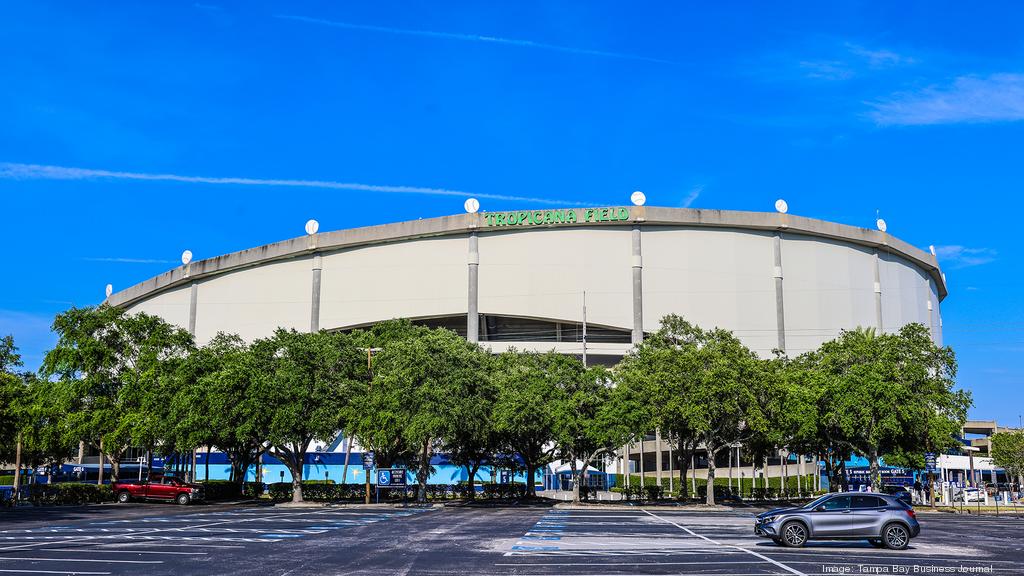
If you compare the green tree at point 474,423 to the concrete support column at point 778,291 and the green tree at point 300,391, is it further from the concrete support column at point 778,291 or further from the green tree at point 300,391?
the concrete support column at point 778,291

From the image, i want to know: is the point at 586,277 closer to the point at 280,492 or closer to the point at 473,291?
the point at 473,291

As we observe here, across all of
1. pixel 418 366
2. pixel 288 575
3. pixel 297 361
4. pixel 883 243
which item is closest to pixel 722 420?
pixel 418 366

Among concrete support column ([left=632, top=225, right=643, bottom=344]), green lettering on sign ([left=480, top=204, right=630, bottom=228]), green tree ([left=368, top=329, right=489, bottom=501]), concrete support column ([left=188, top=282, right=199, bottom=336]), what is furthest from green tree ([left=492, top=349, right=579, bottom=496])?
concrete support column ([left=188, top=282, right=199, bottom=336])

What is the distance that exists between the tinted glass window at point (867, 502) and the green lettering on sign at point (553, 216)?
208 ft

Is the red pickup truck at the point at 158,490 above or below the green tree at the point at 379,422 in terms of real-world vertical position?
below

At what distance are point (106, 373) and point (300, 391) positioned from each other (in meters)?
17.6

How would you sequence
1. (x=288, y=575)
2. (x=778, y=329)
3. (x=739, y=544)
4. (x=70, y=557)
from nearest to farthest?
1. (x=288, y=575)
2. (x=70, y=557)
3. (x=739, y=544)
4. (x=778, y=329)

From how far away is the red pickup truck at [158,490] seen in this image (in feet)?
182

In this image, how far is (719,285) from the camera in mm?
89625

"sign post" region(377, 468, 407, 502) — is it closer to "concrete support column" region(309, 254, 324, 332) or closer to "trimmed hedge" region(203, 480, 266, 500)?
"trimmed hedge" region(203, 480, 266, 500)

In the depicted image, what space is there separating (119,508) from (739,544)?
122ft

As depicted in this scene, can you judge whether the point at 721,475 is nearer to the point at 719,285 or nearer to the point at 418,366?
the point at 719,285

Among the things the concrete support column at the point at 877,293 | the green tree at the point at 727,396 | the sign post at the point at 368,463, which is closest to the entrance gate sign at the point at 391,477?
the sign post at the point at 368,463

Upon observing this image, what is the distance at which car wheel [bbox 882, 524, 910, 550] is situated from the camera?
25.2 m
